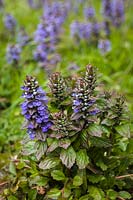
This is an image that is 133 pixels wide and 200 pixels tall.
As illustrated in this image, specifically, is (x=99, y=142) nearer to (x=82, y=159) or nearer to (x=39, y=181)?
(x=82, y=159)

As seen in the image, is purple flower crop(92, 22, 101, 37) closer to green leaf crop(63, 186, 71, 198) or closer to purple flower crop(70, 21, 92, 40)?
purple flower crop(70, 21, 92, 40)

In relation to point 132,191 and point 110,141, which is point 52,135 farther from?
point 132,191

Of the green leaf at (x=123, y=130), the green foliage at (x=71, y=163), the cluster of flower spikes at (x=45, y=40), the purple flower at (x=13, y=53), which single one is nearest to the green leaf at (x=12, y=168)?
the green foliage at (x=71, y=163)

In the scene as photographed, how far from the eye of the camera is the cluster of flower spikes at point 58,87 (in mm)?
2749

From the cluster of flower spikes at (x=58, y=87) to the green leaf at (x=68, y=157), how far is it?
13.1 inches

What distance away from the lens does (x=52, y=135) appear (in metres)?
2.72

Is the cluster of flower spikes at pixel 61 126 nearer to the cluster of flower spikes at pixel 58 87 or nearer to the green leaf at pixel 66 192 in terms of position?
the cluster of flower spikes at pixel 58 87

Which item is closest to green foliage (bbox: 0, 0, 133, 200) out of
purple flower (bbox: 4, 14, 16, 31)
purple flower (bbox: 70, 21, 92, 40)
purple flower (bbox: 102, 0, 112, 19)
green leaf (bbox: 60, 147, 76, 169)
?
green leaf (bbox: 60, 147, 76, 169)

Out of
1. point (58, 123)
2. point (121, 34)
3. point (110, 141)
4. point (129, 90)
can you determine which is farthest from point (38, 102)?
point (121, 34)

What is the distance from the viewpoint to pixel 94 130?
2699mm

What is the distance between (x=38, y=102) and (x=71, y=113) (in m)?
0.30

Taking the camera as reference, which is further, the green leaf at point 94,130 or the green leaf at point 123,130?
the green leaf at point 123,130

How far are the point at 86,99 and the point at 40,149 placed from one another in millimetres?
437

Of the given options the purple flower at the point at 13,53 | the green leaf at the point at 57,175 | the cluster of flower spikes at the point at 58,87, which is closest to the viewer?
the cluster of flower spikes at the point at 58,87
